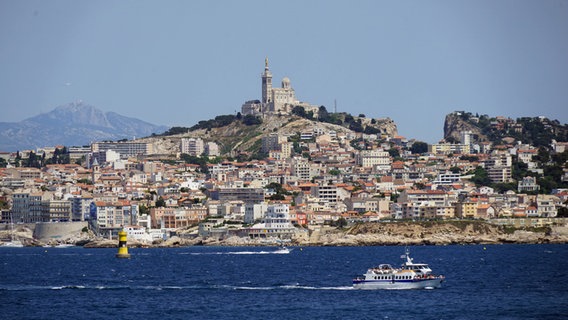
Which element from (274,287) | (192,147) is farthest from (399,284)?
(192,147)

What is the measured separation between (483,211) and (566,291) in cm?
6486

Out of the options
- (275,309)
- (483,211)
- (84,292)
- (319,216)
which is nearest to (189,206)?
(319,216)

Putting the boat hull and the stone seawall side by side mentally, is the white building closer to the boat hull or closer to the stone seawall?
the stone seawall

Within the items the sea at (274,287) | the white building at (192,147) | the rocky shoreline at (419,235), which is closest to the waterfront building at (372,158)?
the white building at (192,147)

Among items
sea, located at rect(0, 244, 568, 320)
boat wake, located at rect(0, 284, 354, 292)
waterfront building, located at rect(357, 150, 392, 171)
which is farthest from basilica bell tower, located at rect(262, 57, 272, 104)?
boat wake, located at rect(0, 284, 354, 292)

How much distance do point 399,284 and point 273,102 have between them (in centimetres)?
13675

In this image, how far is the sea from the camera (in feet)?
159

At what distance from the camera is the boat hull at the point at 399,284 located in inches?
2239

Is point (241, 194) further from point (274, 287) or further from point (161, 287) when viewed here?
point (274, 287)

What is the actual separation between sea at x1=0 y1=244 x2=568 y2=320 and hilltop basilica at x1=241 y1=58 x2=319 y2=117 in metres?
99.9

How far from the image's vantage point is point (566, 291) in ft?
178

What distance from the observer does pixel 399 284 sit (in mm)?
56875

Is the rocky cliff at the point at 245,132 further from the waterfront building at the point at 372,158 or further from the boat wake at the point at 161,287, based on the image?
the boat wake at the point at 161,287

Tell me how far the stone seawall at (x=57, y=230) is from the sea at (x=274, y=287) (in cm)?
2638
